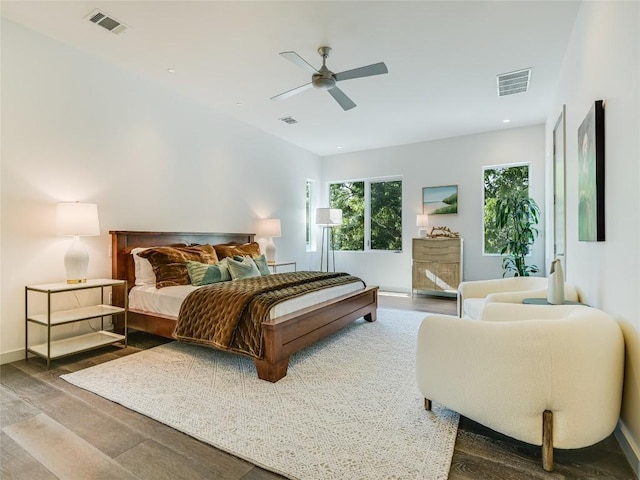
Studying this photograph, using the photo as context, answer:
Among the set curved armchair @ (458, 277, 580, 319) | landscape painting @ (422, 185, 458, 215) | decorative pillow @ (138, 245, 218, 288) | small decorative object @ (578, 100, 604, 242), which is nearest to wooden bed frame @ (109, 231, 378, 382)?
decorative pillow @ (138, 245, 218, 288)

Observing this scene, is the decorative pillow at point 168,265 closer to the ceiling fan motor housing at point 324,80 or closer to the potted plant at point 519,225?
the ceiling fan motor housing at point 324,80

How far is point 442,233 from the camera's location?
6.34 meters

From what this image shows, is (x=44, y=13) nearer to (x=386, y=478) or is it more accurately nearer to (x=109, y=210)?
(x=109, y=210)

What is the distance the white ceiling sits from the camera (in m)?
2.79

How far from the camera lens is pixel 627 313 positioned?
172 centimetres

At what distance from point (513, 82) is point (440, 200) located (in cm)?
264

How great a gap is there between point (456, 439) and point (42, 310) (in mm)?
3660

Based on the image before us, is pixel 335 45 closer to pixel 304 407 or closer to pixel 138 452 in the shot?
pixel 304 407

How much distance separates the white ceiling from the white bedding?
244cm

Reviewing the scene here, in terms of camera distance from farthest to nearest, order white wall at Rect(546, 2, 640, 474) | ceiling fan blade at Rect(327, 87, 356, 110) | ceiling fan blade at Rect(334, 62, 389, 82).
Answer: ceiling fan blade at Rect(327, 87, 356, 110) < ceiling fan blade at Rect(334, 62, 389, 82) < white wall at Rect(546, 2, 640, 474)

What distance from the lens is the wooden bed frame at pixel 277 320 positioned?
8.38ft

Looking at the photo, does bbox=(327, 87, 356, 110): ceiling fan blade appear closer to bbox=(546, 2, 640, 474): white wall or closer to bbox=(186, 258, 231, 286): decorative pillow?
bbox=(546, 2, 640, 474): white wall

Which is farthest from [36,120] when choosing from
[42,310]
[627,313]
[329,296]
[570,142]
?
[570,142]

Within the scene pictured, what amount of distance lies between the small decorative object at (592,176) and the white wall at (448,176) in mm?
3432
